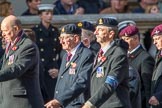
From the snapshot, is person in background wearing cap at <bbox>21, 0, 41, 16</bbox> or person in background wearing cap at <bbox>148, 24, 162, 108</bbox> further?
person in background wearing cap at <bbox>21, 0, 41, 16</bbox>

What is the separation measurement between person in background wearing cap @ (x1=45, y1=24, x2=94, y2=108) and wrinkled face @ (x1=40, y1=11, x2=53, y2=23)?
292 cm

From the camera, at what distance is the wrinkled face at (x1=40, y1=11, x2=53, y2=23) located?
54.2ft

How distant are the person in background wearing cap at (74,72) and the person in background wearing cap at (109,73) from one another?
46cm

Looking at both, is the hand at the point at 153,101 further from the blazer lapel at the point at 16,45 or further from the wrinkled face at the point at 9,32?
the wrinkled face at the point at 9,32

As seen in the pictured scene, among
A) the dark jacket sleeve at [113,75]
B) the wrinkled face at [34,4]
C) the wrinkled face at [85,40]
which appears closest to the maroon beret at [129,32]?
the wrinkled face at [85,40]

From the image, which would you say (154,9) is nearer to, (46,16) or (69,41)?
(46,16)

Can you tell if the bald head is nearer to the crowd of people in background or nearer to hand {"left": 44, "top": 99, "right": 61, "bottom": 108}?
the crowd of people in background

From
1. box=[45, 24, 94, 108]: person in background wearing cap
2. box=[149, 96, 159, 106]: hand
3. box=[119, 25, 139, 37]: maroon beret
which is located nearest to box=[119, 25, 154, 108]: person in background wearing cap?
box=[119, 25, 139, 37]: maroon beret

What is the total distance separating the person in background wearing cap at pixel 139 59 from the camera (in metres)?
14.1

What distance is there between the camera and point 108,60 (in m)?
12.4

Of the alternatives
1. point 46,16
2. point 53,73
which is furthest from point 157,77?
point 46,16

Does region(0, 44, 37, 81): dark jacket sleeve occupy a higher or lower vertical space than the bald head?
lower

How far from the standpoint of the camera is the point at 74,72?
1327cm

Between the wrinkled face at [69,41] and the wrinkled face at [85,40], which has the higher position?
the wrinkled face at [69,41]
